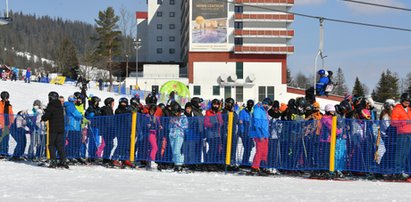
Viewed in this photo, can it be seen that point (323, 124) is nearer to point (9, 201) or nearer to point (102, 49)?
point (9, 201)

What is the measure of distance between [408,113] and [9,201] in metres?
8.04

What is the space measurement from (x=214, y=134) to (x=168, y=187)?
2953 millimetres

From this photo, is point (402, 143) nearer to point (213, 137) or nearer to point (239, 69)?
point (213, 137)

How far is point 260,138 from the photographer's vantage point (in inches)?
473

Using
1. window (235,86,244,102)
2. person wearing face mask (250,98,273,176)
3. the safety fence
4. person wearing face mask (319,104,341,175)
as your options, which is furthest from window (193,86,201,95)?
person wearing face mask (319,104,341,175)

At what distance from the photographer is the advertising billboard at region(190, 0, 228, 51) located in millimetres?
78312

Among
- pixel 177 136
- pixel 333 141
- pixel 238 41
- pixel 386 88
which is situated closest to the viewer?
pixel 333 141

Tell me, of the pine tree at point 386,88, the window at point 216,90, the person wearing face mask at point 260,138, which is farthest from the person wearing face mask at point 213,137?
the pine tree at point 386,88

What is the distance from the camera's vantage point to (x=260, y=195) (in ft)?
29.0

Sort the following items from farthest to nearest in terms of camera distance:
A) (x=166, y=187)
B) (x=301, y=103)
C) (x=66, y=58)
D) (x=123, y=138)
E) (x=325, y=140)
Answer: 1. (x=66, y=58)
2. (x=301, y=103)
3. (x=123, y=138)
4. (x=325, y=140)
5. (x=166, y=187)

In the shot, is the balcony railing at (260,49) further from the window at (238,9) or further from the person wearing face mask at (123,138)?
the person wearing face mask at (123,138)

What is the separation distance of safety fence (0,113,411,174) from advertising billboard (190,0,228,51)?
215 ft

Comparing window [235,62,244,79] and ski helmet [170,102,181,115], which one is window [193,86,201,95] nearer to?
window [235,62,244,79]

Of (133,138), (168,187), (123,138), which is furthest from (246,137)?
(168,187)
